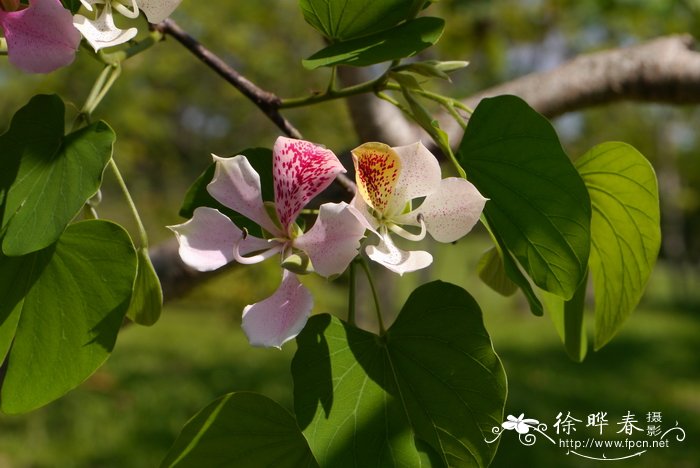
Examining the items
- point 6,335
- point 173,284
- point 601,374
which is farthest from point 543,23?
point 6,335

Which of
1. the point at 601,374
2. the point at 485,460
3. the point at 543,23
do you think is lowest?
the point at 601,374

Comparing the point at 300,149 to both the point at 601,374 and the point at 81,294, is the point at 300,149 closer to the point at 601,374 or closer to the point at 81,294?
the point at 81,294

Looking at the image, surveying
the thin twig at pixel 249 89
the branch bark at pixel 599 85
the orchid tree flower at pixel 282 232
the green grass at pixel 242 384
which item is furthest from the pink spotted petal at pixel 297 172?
the green grass at pixel 242 384

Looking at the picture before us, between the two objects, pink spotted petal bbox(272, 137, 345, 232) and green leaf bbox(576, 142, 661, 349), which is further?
green leaf bbox(576, 142, 661, 349)

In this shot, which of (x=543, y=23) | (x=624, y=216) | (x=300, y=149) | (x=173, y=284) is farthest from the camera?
(x=543, y=23)

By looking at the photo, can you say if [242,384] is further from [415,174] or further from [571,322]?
[415,174]

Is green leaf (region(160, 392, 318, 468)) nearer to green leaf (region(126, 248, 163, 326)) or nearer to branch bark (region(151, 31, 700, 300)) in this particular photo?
green leaf (region(126, 248, 163, 326))

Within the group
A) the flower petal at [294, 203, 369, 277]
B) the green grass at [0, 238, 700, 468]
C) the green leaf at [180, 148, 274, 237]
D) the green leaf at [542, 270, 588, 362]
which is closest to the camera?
the flower petal at [294, 203, 369, 277]

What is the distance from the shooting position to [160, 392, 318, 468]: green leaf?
1.88 ft

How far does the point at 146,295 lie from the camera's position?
557 millimetres

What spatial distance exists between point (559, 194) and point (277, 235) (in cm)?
18

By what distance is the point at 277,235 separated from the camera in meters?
0.49

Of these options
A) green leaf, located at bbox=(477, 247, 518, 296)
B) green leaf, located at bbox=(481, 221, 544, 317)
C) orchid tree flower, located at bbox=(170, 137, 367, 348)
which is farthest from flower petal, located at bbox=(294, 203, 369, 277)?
green leaf, located at bbox=(477, 247, 518, 296)

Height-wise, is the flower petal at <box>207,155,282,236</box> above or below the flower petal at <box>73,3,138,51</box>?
below
